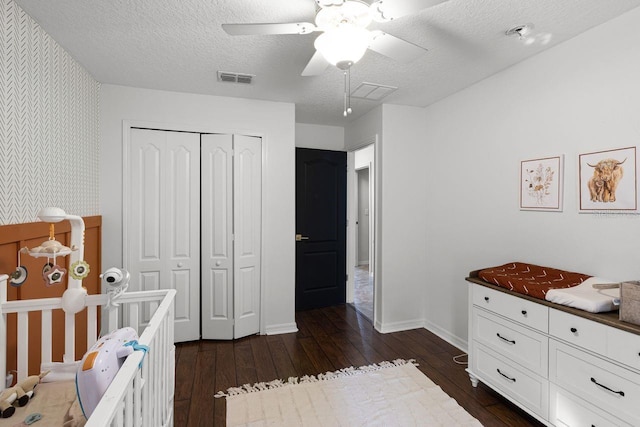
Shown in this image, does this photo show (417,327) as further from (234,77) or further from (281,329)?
(234,77)

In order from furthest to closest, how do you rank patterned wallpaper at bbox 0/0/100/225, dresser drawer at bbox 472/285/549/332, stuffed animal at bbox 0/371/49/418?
1. dresser drawer at bbox 472/285/549/332
2. patterned wallpaper at bbox 0/0/100/225
3. stuffed animal at bbox 0/371/49/418

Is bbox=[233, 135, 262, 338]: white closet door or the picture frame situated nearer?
the picture frame

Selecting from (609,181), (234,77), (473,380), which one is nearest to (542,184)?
(609,181)

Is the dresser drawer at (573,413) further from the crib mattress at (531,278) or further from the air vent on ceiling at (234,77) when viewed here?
the air vent on ceiling at (234,77)

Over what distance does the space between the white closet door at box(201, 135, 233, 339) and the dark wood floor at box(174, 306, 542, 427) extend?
0.24 metres

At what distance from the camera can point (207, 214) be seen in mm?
3020

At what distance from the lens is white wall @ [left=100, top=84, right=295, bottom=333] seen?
280cm

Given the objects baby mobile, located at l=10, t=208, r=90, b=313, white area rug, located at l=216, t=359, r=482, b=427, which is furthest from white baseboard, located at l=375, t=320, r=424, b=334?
baby mobile, located at l=10, t=208, r=90, b=313

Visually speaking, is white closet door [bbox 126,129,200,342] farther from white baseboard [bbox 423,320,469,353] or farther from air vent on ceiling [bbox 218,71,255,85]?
white baseboard [bbox 423,320,469,353]

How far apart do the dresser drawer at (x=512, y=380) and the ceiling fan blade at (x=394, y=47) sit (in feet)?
6.24

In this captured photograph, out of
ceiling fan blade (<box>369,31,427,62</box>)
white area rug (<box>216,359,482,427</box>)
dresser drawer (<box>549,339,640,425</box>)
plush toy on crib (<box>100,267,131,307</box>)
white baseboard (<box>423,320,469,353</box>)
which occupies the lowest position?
white area rug (<box>216,359,482,427</box>)

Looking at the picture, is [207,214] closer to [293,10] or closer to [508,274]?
[293,10]

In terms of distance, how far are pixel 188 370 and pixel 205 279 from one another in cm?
81

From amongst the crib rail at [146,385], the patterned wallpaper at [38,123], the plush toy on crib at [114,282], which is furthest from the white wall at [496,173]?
the patterned wallpaper at [38,123]
